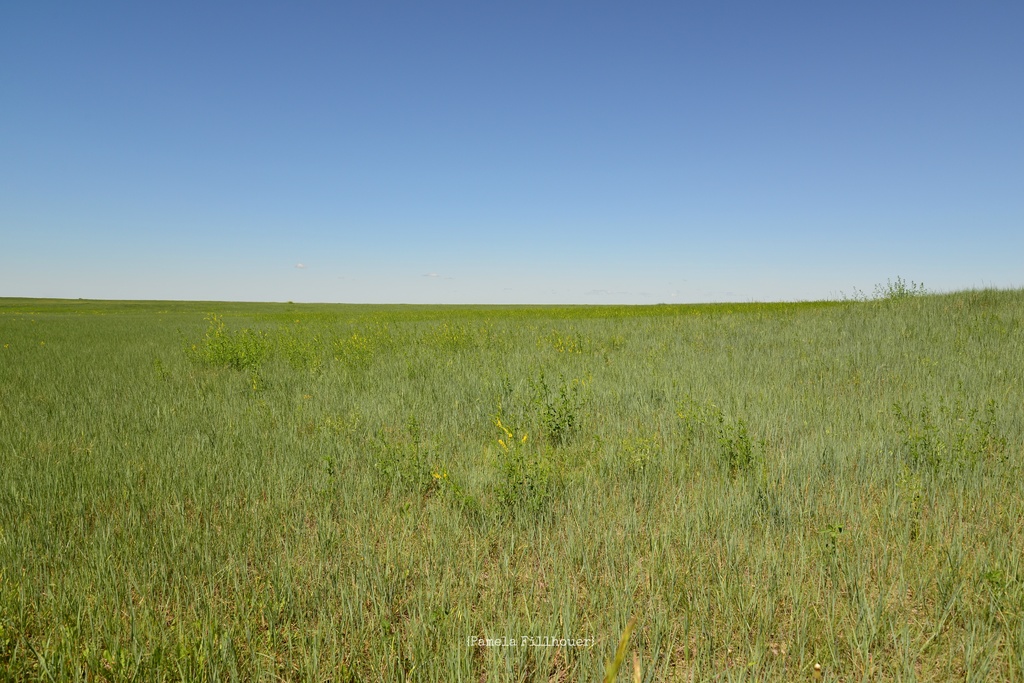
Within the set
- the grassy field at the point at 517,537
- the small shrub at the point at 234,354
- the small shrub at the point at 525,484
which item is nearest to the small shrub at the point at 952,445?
the grassy field at the point at 517,537

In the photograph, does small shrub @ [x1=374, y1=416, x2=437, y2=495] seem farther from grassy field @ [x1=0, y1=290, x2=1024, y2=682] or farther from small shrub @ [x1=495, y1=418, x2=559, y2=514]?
small shrub @ [x1=495, y1=418, x2=559, y2=514]

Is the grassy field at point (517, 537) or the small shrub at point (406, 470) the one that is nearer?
the grassy field at point (517, 537)

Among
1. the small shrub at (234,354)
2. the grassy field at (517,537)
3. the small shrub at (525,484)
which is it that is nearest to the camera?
the grassy field at (517,537)

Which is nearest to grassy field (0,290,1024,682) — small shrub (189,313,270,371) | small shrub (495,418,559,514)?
small shrub (495,418,559,514)

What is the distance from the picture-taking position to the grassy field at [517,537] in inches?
64.2

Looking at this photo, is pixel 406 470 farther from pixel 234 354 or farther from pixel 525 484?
pixel 234 354

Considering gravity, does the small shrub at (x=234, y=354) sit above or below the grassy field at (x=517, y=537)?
above

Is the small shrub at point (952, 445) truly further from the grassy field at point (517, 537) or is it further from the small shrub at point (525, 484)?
the small shrub at point (525, 484)

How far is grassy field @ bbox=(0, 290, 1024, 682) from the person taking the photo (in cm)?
163

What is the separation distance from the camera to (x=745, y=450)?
11.2 ft

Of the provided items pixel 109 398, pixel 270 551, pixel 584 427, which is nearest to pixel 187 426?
pixel 109 398

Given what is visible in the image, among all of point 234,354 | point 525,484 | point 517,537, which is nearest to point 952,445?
point 525,484

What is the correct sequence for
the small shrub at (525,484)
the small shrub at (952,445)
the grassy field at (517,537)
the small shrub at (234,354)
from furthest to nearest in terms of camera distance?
the small shrub at (234,354)
the small shrub at (952,445)
the small shrub at (525,484)
the grassy field at (517,537)

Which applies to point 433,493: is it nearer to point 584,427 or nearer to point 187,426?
point 584,427
